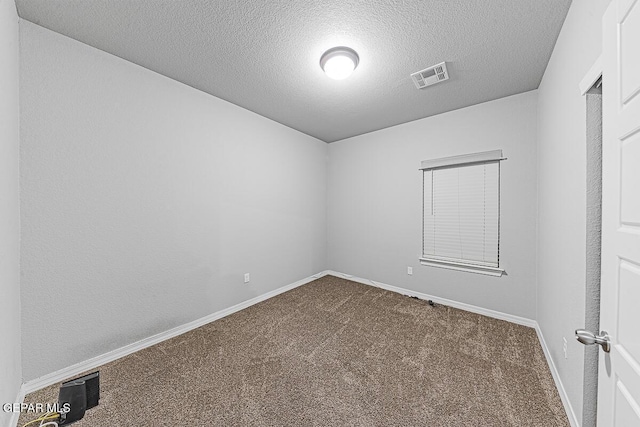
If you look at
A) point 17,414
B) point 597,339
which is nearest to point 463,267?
point 597,339

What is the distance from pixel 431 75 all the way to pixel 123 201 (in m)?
3.03

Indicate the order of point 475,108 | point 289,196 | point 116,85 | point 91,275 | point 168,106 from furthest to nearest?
point 289,196
point 475,108
point 168,106
point 116,85
point 91,275

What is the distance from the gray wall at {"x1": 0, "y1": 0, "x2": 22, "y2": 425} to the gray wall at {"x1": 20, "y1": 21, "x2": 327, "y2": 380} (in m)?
0.12

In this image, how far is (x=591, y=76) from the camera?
118cm

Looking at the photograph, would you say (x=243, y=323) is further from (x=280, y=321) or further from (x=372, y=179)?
(x=372, y=179)

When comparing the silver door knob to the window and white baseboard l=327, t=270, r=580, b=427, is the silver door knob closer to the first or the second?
white baseboard l=327, t=270, r=580, b=427

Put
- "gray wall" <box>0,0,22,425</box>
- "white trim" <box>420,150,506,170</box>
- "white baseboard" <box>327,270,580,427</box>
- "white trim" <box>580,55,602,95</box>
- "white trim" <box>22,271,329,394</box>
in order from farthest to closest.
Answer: "white trim" <box>420,150,506,170</box>
"white trim" <box>22,271,329,394</box>
"white baseboard" <box>327,270,580,427</box>
"gray wall" <box>0,0,22,425</box>
"white trim" <box>580,55,602,95</box>

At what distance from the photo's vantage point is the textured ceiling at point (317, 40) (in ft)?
5.13

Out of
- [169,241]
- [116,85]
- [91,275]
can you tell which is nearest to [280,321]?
[169,241]

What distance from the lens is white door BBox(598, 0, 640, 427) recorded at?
25.9 inches

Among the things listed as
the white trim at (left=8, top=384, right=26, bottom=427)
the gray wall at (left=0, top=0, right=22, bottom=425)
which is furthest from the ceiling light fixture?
the white trim at (left=8, top=384, right=26, bottom=427)

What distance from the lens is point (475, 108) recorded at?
9.58ft

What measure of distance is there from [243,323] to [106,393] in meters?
1.19

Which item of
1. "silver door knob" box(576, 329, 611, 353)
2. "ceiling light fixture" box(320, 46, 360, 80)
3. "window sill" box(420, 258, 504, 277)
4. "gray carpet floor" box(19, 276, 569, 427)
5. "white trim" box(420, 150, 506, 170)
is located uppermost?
"ceiling light fixture" box(320, 46, 360, 80)
